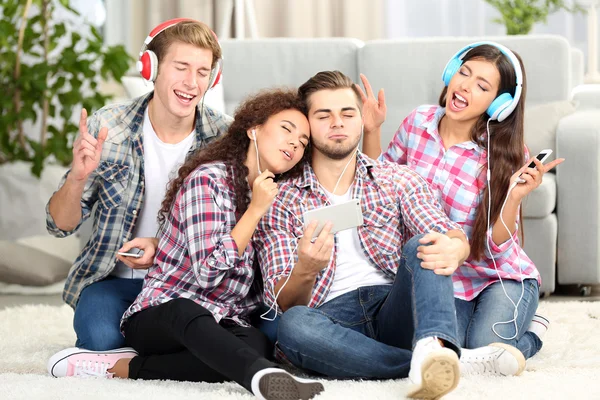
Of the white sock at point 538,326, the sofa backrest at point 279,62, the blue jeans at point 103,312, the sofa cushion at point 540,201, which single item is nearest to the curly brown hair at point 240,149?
the blue jeans at point 103,312

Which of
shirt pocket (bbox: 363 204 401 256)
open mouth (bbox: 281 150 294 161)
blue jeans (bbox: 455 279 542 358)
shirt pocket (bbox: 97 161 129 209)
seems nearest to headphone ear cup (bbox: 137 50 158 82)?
shirt pocket (bbox: 97 161 129 209)

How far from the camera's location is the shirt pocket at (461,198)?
2059mm

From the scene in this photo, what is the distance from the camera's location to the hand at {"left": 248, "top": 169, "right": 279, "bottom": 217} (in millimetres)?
1764

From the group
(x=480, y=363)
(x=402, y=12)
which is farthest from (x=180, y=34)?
(x=402, y=12)

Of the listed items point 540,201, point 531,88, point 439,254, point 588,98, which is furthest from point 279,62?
point 439,254

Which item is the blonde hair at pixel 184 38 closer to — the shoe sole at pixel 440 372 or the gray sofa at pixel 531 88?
the shoe sole at pixel 440 372

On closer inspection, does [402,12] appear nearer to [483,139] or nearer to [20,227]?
[20,227]

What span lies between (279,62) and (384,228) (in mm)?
1630

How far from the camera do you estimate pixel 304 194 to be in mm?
1949

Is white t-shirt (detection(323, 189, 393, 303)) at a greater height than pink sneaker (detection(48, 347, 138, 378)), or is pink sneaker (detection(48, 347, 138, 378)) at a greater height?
white t-shirt (detection(323, 189, 393, 303))

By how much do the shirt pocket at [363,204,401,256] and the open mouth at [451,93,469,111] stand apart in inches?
13.1

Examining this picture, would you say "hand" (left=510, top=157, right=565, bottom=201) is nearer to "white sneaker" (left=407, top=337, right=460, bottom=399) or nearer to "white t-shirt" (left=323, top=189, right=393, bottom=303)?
"white t-shirt" (left=323, top=189, right=393, bottom=303)

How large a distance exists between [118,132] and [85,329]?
50cm

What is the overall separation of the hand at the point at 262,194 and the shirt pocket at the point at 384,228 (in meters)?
0.28
